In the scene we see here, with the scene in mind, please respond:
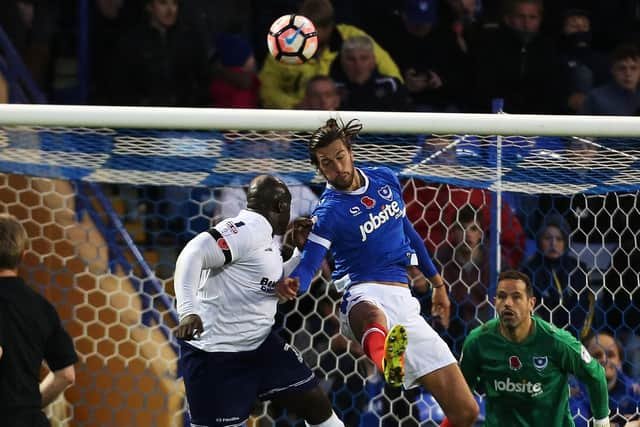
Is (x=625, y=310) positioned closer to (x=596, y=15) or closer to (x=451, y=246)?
(x=451, y=246)

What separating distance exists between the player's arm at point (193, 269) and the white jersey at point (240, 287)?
3cm

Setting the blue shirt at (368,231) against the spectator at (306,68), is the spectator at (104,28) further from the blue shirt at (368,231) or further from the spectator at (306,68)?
the blue shirt at (368,231)

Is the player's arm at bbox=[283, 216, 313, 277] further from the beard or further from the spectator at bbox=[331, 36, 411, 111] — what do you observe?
the spectator at bbox=[331, 36, 411, 111]

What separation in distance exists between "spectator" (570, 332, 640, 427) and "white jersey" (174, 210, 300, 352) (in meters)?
2.28

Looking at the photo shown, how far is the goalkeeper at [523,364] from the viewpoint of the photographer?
6438 mm

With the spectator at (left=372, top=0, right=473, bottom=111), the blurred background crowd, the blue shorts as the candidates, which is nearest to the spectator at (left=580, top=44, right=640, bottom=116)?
the blurred background crowd

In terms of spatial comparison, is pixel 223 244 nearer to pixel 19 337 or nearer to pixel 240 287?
pixel 240 287

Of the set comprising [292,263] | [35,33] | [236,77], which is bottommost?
[292,263]

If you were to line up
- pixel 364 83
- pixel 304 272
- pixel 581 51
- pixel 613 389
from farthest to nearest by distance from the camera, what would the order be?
pixel 581 51, pixel 364 83, pixel 613 389, pixel 304 272

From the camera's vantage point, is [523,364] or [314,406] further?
[523,364]

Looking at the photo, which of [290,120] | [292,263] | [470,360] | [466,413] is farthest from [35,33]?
[466,413]

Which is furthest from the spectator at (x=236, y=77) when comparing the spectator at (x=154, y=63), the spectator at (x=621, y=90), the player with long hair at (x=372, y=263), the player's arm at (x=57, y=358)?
the player's arm at (x=57, y=358)

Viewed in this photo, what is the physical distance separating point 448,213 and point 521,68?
1.80 m

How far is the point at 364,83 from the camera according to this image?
8758mm
